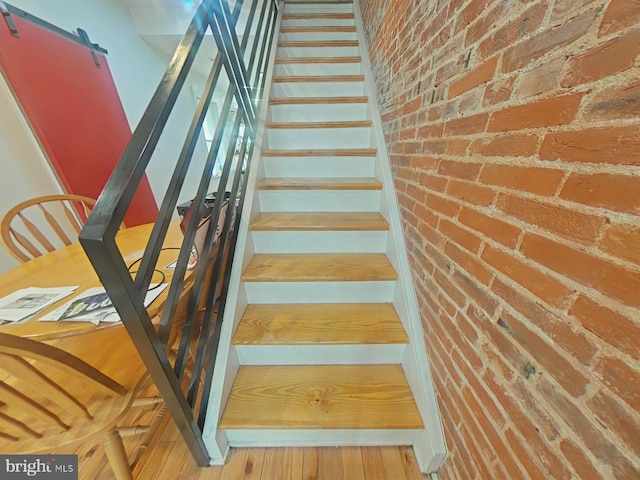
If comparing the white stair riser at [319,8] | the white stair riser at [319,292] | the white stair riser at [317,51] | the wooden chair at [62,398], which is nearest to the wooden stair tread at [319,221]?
the white stair riser at [319,292]

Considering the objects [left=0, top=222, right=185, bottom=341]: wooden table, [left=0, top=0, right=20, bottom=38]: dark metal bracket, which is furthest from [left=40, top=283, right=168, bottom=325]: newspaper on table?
[left=0, top=0, right=20, bottom=38]: dark metal bracket

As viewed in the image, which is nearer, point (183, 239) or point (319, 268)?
point (183, 239)

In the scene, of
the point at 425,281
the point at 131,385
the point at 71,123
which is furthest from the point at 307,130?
the point at 71,123

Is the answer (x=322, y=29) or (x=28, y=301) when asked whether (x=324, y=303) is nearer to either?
(x=28, y=301)

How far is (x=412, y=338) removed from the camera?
1006 mm

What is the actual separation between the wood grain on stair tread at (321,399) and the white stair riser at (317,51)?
256cm

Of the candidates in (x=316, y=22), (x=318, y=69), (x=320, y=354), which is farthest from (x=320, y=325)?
(x=316, y=22)

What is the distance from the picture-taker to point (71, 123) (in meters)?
2.02

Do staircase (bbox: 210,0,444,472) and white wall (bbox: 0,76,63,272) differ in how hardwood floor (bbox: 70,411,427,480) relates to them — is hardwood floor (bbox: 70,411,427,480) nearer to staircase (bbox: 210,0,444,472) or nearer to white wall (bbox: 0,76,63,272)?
staircase (bbox: 210,0,444,472)

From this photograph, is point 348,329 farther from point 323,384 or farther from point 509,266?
point 509,266

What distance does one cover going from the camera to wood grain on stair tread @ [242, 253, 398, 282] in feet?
3.89

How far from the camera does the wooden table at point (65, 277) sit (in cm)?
69

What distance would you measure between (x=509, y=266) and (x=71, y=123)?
3269 millimetres

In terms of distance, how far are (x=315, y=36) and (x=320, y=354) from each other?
2.78 m
